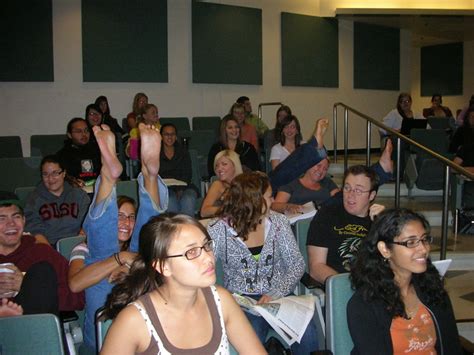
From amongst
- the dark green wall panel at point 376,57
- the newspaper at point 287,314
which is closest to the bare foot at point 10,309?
the newspaper at point 287,314

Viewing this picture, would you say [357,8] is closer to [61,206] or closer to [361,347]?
[61,206]

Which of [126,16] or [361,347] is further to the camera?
[126,16]

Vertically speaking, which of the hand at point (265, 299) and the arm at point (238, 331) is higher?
the arm at point (238, 331)

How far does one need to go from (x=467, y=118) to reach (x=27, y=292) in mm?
5458

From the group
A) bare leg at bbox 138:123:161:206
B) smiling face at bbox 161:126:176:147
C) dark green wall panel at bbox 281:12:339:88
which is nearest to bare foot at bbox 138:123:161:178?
bare leg at bbox 138:123:161:206

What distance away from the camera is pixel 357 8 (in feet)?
32.7

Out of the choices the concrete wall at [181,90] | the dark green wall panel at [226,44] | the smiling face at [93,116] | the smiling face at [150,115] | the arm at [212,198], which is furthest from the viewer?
the dark green wall panel at [226,44]

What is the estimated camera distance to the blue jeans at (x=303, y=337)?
8.71ft

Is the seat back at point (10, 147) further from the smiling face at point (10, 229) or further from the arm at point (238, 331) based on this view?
the arm at point (238, 331)

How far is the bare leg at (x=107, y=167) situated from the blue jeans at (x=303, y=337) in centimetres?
93

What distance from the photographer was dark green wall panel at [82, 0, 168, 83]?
8.25 metres

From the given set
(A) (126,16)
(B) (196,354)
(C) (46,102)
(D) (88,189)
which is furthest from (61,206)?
(A) (126,16)

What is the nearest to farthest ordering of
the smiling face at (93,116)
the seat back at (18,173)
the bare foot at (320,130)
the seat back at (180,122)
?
the bare foot at (320,130)
the seat back at (18,173)
the smiling face at (93,116)
the seat back at (180,122)

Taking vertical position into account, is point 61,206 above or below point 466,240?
above
